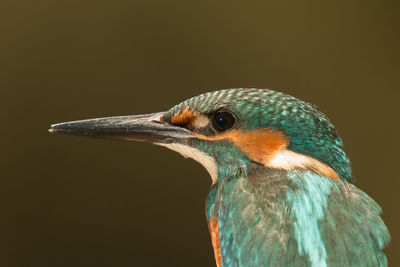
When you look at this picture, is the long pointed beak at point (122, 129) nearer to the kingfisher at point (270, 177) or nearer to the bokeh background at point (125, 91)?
the kingfisher at point (270, 177)

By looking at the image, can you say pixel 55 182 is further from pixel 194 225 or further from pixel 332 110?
pixel 332 110

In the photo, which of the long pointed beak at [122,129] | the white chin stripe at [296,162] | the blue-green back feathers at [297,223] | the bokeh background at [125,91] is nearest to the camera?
the blue-green back feathers at [297,223]

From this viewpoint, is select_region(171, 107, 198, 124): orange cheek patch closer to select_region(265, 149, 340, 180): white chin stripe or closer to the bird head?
the bird head

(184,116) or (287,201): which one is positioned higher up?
(184,116)

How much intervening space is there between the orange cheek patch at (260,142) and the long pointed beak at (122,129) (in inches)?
6.5

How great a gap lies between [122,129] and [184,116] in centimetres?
15

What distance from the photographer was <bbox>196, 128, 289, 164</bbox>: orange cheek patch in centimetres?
104

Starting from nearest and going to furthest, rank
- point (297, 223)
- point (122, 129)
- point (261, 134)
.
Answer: point (297, 223) → point (261, 134) → point (122, 129)

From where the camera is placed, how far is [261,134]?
1046 mm

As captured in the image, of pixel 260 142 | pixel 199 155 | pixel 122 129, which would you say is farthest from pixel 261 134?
pixel 122 129

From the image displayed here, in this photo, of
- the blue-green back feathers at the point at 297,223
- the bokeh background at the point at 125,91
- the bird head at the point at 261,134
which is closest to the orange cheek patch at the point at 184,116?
the bird head at the point at 261,134

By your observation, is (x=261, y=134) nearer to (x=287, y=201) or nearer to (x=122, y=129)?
(x=287, y=201)

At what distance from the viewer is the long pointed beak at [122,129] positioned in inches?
45.1

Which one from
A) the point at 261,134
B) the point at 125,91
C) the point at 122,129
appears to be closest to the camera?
the point at 261,134
